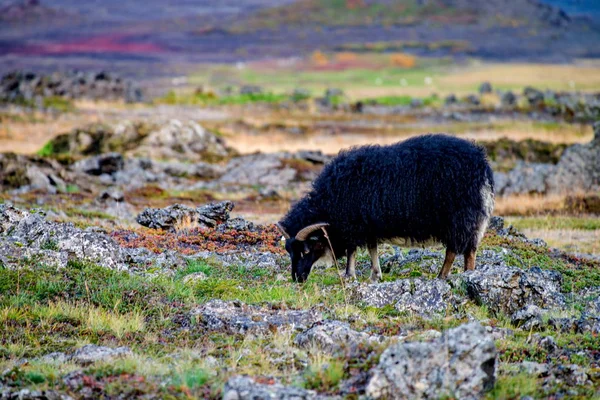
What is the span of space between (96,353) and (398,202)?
712cm

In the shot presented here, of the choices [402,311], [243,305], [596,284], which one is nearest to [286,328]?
[243,305]

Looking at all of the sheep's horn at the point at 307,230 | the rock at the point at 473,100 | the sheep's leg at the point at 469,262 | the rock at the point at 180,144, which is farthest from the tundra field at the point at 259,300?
the rock at the point at 473,100

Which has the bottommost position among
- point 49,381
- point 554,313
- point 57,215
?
point 57,215

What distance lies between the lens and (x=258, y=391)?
30.3ft

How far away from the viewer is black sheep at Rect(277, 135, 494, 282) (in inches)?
624

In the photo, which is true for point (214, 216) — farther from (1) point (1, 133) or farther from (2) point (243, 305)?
(1) point (1, 133)

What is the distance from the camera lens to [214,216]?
22.2 metres

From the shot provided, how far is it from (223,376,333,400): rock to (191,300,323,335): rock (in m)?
3.05

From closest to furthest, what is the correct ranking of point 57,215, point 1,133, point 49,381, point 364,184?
1. point 49,381
2. point 364,184
3. point 57,215
4. point 1,133

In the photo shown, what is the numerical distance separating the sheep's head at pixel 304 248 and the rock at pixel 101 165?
2409cm

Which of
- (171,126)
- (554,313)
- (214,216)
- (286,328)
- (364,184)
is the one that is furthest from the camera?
(171,126)

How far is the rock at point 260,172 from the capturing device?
39781 millimetres

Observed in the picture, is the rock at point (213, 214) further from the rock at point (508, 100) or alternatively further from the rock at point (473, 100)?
the rock at point (473, 100)

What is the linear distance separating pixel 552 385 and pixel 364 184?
23.5ft
